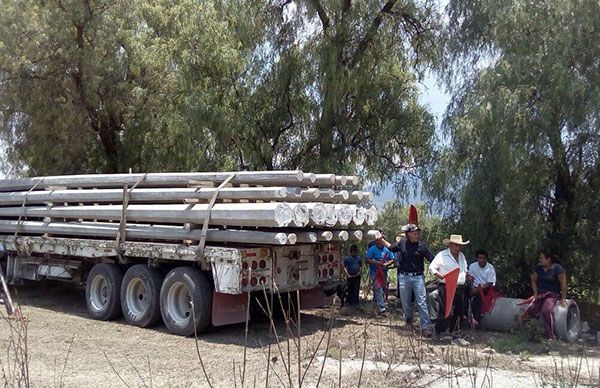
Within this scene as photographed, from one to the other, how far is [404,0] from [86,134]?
9.10m

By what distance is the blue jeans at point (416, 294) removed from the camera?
32.3 feet

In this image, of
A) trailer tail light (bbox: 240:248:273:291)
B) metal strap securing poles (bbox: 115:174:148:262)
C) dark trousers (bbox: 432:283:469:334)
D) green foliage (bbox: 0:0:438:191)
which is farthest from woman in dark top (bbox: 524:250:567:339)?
metal strap securing poles (bbox: 115:174:148:262)

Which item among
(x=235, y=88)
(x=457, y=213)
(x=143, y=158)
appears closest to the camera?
(x=457, y=213)

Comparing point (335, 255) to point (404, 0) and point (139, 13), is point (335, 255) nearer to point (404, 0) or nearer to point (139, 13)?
point (404, 0)

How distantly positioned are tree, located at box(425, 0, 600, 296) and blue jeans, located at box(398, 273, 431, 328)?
7.62 ft

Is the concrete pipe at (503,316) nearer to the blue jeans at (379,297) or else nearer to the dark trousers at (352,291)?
the blue jeans at (379,297)

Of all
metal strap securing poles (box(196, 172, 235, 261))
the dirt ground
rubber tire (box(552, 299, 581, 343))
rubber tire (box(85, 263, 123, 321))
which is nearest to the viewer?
the dirt ground

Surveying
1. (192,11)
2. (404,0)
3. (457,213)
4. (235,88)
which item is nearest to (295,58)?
(235,88)

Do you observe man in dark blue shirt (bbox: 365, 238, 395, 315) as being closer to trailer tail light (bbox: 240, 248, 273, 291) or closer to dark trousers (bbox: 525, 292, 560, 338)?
dark trousers (bbox: 525, 292, 560, 338)

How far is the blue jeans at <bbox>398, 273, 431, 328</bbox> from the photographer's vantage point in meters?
9.86

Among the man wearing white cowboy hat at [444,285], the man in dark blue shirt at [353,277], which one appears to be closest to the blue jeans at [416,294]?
the man wearing white cowboy hat at [444,285]

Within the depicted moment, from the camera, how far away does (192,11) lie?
57.7 ft

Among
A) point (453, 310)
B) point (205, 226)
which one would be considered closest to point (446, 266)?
point (453, 310)

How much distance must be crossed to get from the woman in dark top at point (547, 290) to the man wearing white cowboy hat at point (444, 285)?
1.00 metres
